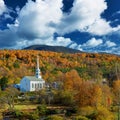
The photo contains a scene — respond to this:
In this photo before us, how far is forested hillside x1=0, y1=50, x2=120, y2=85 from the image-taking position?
91.8 metres

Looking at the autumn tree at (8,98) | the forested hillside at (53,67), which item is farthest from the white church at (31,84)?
the autumn tree at (8,98)

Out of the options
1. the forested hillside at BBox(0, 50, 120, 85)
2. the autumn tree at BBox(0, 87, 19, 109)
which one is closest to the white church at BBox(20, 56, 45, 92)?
the forested hillside at BBox(0, 50, 120, 85)

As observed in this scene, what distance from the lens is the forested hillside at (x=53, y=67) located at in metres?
91.8

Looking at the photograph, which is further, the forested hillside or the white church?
the forested hillside

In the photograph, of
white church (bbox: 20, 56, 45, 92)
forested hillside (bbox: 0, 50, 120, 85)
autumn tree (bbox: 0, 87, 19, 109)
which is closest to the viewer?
autumn tree (bbox: 0, 87, 19, 109)

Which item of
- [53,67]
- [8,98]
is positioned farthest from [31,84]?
[53,67]

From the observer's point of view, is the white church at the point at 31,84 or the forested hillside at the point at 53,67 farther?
the forested hillside at the point at 53,67

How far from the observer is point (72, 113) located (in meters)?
51.5

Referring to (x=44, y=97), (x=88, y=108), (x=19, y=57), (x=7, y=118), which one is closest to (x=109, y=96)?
(x=88, y=108)

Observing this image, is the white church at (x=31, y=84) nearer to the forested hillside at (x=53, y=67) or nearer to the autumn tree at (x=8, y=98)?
the forested hillside at (x=53, y=67)

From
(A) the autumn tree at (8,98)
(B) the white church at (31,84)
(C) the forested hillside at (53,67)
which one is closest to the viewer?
(A) the autumn tree at (8,98)

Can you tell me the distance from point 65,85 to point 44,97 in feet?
27.7

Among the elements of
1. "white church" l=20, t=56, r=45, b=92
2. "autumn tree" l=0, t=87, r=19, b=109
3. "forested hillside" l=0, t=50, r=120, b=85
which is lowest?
"autumn tree" l=0, t=87, r=19, b=109

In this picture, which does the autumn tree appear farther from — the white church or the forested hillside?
the forested hillside
